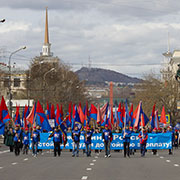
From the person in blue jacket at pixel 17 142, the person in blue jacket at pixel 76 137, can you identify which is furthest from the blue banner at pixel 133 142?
the person in blue jacket at pixel 76 137

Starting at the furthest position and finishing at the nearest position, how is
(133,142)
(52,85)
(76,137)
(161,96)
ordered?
(52,85), (161,96), (133,142), (76,137)

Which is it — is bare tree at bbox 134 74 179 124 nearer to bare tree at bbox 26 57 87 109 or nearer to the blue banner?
bare tree at bbox 26 57 87 109

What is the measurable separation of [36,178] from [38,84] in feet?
212

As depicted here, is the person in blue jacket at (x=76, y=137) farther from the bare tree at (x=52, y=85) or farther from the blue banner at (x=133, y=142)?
the bare tree at (x=52, y=85)

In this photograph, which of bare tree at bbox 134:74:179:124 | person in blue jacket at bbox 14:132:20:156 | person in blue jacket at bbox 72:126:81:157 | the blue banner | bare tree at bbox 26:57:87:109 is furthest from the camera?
bare tree at bbox 26:57:87:109

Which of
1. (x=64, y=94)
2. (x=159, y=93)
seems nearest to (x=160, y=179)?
(x=159, y=93)

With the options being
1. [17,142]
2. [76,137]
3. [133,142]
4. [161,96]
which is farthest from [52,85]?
[76,137]

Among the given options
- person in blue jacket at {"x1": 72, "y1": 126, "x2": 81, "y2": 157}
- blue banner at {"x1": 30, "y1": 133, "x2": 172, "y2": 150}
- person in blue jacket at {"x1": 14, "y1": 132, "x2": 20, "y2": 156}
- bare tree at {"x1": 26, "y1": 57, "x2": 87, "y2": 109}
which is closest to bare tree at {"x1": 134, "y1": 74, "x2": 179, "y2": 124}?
bare tree at {"x1": 26, "y1": 57, "x2": 87, "y2": 109}

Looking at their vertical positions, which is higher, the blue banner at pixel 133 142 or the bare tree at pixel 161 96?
the bare tree at pixel 161 96

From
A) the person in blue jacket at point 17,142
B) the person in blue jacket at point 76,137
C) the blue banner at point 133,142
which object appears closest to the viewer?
the person in blue jacket at point 76,137

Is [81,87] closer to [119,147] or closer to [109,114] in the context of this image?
[109,114]

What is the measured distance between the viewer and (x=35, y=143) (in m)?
32.4

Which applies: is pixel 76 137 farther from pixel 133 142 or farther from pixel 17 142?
pixel 133 142

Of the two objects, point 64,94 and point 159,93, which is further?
point 64,94
